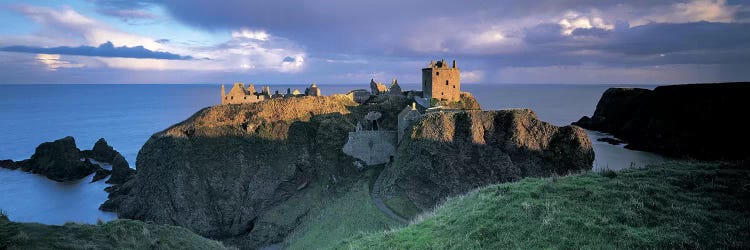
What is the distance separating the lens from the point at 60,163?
66.7m

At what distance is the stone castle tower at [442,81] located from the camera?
48.2 meters

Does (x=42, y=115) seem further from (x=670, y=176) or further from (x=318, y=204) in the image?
(x=670, y=176)

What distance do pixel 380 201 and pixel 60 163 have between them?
61.9 meters

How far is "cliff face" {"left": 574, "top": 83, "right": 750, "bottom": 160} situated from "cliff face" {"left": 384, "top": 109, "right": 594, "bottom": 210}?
1746cm

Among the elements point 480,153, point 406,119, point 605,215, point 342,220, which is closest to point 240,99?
point 406,119

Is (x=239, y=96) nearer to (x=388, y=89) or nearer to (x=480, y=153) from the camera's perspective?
(x=388, y=89)

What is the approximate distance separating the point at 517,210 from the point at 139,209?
46942mm

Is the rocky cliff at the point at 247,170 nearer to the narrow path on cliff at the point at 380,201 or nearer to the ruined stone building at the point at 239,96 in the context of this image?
the narrow path on cliff at the point at 380,201

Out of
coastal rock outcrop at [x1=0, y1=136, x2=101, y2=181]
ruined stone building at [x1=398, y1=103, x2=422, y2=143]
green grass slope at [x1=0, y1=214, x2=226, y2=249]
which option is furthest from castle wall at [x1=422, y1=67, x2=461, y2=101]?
coastal rock outcrop at [x1=0, y1=136, x2=101, y2=181]

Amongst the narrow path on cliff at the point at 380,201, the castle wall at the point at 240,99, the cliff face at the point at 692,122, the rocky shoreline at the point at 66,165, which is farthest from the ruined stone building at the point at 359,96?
the rocky shoreline at the point at 66,165

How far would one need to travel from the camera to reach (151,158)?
47969mm

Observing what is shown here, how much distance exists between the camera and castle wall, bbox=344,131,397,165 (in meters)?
41.8

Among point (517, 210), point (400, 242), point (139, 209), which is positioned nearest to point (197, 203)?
point (139, 209)

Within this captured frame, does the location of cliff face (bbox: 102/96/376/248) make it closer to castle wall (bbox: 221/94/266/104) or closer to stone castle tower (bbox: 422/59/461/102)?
castle wall (bbox: 221/94/266/104)
